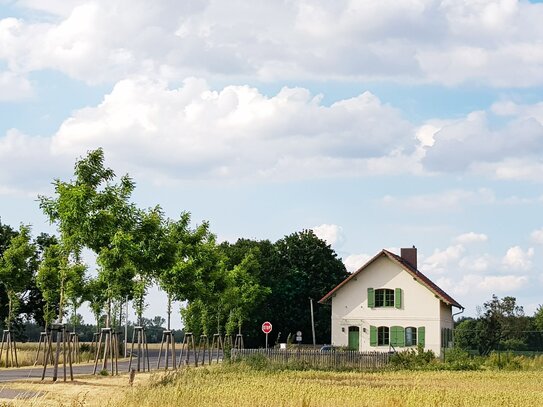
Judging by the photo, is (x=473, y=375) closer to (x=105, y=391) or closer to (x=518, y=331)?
(x=105, y=391)


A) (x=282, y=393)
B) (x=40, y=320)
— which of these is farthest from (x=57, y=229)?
(x=40, y=320)

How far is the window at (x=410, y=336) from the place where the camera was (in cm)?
6669

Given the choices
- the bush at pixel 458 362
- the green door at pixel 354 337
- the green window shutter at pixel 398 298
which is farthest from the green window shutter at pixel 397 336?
the bush at pixel 458 362

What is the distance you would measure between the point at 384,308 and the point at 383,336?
200 centimetres

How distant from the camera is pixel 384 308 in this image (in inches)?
2660

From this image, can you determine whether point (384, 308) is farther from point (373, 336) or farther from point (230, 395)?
point (230, 395)

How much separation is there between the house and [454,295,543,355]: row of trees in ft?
9.62

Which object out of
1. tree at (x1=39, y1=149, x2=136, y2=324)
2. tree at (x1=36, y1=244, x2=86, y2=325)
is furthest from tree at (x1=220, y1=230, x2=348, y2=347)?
tree at (x1=39, y1=149, x2=136, y2=324)

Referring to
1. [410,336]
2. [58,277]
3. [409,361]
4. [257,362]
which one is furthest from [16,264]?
[410,336]

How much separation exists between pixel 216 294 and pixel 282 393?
33570mm

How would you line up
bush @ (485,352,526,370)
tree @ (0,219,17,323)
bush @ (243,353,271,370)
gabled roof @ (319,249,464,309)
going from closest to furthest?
bush @ (243,353,271,370), bush @ (485,352,526,370), gabled roof @ (319,249,464,309), tree @ (0,219,17,323)

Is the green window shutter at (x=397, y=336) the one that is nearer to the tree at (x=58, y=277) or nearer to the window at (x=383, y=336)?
the window at (x=383, y=336)

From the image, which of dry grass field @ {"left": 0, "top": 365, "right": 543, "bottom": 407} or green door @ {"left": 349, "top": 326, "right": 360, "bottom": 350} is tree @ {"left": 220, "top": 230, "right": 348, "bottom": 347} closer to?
green door @ {"left": 349, "top": 326, "right": 360, "bottom": 350}

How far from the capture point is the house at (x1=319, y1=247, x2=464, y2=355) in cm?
6638
